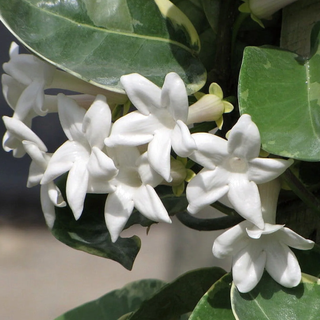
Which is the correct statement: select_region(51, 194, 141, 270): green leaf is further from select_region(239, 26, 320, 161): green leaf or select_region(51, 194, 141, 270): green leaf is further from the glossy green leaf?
select_region(239, 26, 320, 161): green leaf

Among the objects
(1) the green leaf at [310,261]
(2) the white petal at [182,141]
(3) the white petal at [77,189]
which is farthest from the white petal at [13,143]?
(1) the green leaf at [310,261]

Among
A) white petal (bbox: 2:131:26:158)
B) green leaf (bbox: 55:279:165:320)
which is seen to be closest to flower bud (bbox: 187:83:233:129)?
white petal (bbox: 2:131:26:158)

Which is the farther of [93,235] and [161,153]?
[93,235]

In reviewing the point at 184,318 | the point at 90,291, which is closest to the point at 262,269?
the point at 184,318

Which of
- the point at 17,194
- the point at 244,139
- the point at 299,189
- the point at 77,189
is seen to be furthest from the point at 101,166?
the point at 17,194

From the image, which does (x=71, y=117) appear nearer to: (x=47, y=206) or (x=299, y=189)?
(x=47, y=206)

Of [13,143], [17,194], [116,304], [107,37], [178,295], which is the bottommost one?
[17,194]

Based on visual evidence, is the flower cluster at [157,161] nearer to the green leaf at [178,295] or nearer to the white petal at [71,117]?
the white petal at [71,117]
